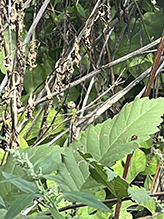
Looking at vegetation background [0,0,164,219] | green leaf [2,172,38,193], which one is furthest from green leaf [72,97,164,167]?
green leaf [2,172,38,193]

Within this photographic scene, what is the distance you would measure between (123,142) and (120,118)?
3 centimetres

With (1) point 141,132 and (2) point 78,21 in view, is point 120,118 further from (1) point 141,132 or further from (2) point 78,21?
(2) point 78,21

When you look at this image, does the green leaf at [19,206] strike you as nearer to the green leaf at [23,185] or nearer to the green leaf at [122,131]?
the green leaf at [23,185]

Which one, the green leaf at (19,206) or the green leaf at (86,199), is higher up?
the green leaf at (19,206)

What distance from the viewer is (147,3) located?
1.01m

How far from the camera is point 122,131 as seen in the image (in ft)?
1.35

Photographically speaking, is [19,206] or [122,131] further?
[122,131]

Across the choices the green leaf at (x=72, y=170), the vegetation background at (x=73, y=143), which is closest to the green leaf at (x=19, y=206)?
the vegetation background at (x=73, y=143)

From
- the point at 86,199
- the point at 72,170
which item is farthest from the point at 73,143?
the point at 86,199

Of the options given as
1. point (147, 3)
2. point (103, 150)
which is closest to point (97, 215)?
point (103, 150)

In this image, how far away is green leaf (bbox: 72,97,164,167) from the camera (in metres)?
0.40

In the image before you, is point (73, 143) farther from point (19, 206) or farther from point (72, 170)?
point (19, 206)

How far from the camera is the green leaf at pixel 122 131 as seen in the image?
40 centimetres

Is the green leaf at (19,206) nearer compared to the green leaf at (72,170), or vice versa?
the green leaf at (19,206)
